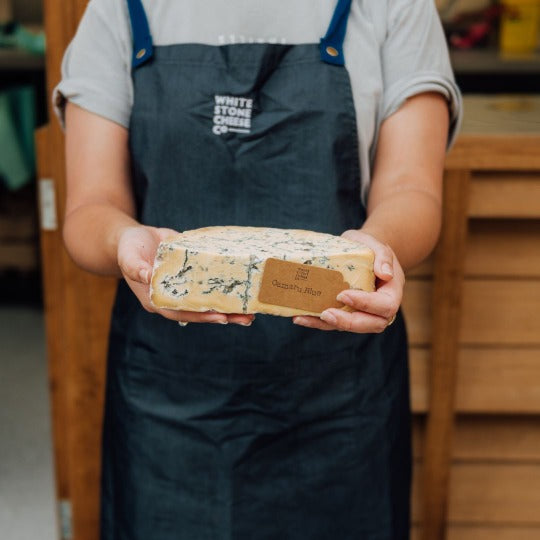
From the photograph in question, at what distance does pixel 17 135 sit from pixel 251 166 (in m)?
2.80

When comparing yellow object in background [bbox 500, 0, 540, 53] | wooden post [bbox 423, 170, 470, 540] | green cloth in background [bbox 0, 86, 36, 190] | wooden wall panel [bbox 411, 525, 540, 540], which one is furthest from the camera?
green cloth in background [bbox 0, 86, 36, 190]

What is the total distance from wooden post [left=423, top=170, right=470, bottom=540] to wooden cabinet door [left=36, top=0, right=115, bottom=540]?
0.73 m

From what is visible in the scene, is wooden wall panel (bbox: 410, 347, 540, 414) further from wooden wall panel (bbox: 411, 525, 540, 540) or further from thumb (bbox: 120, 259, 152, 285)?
thumb (bbox: 120, 259, 152, 285)

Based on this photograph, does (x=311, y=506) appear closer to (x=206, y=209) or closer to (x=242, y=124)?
(x=206, y=209)

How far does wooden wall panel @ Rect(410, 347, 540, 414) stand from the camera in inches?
74.9

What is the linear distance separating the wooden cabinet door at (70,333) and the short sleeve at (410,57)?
765 millimetres

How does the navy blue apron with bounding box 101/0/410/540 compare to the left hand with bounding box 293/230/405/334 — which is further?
the navy blue apron with bounding box 101/0/410/540

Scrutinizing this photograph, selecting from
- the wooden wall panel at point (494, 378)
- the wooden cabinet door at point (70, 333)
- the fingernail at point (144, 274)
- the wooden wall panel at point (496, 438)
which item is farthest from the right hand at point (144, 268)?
the wooden wall panel at point (496, 438)

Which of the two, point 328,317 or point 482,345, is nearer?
point 328,317

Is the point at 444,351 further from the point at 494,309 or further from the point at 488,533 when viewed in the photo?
the point at 488,533

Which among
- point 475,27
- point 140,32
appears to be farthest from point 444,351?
point 475,27

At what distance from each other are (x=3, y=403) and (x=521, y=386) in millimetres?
2194

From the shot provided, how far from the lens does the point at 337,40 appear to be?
4.27 ft

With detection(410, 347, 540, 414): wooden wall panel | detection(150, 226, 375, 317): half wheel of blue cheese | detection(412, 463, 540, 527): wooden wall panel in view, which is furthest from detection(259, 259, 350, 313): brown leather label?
detection(412, 463, 540, 527): wooden wall panel
